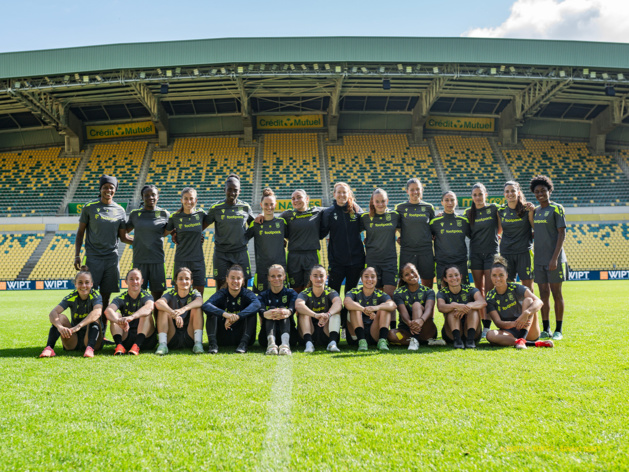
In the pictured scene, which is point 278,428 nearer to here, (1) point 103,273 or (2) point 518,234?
(1) point 103,273

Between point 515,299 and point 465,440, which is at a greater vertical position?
point 515,299

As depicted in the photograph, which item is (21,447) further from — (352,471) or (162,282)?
(162,282)

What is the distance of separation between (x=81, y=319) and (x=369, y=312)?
3.12 m

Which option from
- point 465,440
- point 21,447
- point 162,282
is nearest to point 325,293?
point 162,282

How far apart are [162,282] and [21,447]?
10.6 ft

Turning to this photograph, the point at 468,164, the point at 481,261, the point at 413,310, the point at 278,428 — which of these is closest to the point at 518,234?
the point at 481,261

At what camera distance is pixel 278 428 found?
2385 mm

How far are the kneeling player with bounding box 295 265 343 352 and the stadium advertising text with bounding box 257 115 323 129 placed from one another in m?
20.9

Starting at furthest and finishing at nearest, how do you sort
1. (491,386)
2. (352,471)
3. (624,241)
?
(624,241), (491,386), (352,471)

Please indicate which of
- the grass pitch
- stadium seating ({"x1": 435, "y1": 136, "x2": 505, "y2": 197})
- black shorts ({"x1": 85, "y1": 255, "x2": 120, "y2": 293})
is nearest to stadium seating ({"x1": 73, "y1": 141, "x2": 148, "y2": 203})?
stadium seating ({"x1": 435, "y1": 136, "x2": 505, "y2": 197})

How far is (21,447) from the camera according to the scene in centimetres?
216

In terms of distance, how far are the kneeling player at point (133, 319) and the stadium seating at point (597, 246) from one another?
19419 mm

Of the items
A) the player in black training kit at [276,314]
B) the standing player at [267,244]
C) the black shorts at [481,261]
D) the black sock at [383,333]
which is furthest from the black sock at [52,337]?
the black shorts at [481,261]

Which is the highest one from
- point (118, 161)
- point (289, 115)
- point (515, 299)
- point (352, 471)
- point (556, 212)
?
point (289, 115)
